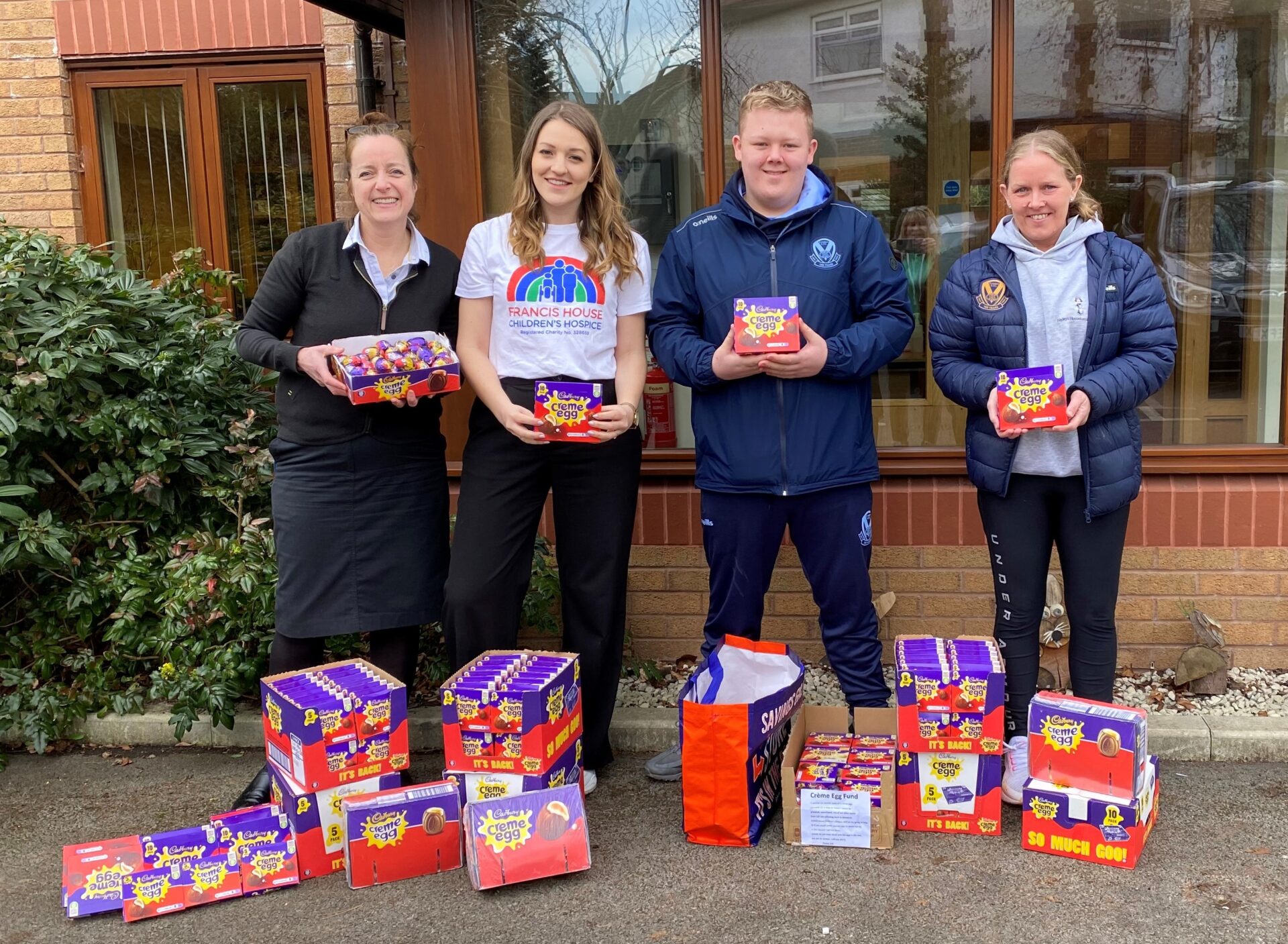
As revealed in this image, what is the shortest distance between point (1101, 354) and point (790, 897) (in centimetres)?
177

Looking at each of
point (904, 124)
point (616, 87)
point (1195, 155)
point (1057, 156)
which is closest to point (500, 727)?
point (1057, 156)

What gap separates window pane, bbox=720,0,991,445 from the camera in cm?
460

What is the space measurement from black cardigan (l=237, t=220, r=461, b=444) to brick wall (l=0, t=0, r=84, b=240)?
9.85ft

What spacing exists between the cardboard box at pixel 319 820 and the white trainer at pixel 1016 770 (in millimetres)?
1835

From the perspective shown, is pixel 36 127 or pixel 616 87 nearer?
pixel 616 87

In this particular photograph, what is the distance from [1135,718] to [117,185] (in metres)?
5.47

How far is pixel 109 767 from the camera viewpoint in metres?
4.11

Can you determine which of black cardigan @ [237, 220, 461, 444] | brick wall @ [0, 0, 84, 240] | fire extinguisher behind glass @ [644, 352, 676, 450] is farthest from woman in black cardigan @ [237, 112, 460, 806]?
brick wall @ [0, 0, 84, 240]

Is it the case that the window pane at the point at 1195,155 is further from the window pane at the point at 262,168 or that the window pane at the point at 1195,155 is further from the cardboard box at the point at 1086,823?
the window pane at the point at 262,168

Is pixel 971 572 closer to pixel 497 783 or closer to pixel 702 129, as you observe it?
pixel 702 129

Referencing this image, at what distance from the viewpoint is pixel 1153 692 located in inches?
170

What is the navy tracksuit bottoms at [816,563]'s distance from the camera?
3508 mm

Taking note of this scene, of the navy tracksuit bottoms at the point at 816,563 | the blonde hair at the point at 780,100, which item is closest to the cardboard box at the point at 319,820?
the navy tracksuit bottoms at the point at 816,563

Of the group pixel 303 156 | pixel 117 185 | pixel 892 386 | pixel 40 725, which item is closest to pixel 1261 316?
pixel 892 386
